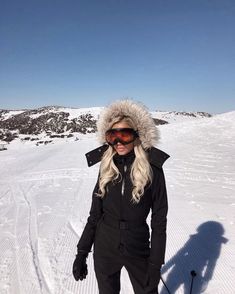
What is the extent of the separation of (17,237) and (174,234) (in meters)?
2.90

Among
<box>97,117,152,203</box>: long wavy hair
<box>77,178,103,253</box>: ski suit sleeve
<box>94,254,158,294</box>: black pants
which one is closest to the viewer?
<box>97,117,152,203</box>: long wavy hair

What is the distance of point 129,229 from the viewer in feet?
7.29

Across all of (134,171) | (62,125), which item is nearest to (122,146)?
(134,171)

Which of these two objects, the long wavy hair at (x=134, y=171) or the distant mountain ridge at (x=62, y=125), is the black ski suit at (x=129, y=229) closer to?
the long wavy hair at (x=134, y=171)

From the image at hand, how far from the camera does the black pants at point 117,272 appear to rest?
226cm

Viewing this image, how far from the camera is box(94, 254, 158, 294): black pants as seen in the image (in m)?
2.26

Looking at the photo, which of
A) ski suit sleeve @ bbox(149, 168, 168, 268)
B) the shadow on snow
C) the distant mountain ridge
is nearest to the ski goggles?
ski suit sleeve @ bbox(149, 168, 168, 268)

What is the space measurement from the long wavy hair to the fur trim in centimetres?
4

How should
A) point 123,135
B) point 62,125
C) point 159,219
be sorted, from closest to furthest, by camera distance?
point 159,219 → point 123,135 → point 62,125

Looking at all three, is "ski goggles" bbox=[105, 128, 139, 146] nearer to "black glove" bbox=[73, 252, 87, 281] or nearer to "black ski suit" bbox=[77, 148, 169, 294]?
"black ski suit" bbox=[77, 148, 169, 294]

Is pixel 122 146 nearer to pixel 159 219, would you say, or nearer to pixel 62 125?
pixel 159 219

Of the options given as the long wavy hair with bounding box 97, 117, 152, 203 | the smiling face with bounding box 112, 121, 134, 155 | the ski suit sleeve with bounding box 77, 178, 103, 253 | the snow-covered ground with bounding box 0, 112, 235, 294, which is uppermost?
the smiling face with bounding box 112, 121, 134, 155

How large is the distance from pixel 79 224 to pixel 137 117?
399cm

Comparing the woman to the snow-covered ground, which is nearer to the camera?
the woman
